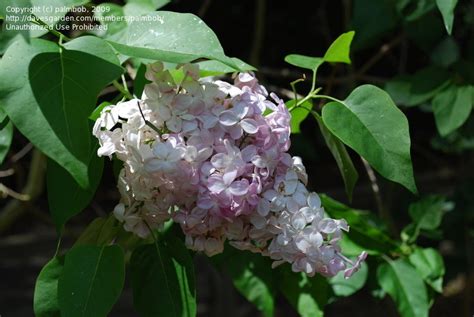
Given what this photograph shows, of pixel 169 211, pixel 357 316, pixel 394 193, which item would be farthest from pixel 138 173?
pixel 357 316

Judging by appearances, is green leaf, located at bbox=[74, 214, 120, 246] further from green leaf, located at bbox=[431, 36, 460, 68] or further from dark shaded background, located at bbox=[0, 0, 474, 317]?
green leaf, located at bbox=[431, 36, 460, 68]

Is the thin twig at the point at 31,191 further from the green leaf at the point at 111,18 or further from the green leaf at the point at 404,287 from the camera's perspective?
the green leaf at the point at 404,287

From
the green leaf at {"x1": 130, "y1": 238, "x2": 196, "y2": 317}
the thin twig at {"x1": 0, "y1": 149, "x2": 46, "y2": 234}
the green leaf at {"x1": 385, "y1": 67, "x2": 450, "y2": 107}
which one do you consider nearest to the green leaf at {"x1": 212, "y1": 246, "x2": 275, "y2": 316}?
the green leaf at {"x1": 130, "y1": 238, "x2": 196, "y2": 317}

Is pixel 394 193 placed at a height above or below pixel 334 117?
below

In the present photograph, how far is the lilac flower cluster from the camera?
721 millimetres

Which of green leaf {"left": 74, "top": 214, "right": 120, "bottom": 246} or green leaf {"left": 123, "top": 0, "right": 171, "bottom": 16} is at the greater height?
green leaf {"left": 123, "top": 0, "right": 171, "bottom": 16}

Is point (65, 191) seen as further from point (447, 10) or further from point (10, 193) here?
point (10, 193)

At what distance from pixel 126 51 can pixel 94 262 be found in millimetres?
216

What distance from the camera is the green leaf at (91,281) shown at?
758 mm

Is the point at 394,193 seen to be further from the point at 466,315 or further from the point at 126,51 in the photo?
the point at 126,51

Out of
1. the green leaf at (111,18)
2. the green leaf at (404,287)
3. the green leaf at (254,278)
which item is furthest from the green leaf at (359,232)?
the green leaf at (111,18)

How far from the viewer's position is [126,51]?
739 millimetres

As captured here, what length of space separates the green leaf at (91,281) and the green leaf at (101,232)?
1.7 inches

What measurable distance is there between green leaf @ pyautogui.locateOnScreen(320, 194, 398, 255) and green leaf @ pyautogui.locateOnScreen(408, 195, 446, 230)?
0.16 m
